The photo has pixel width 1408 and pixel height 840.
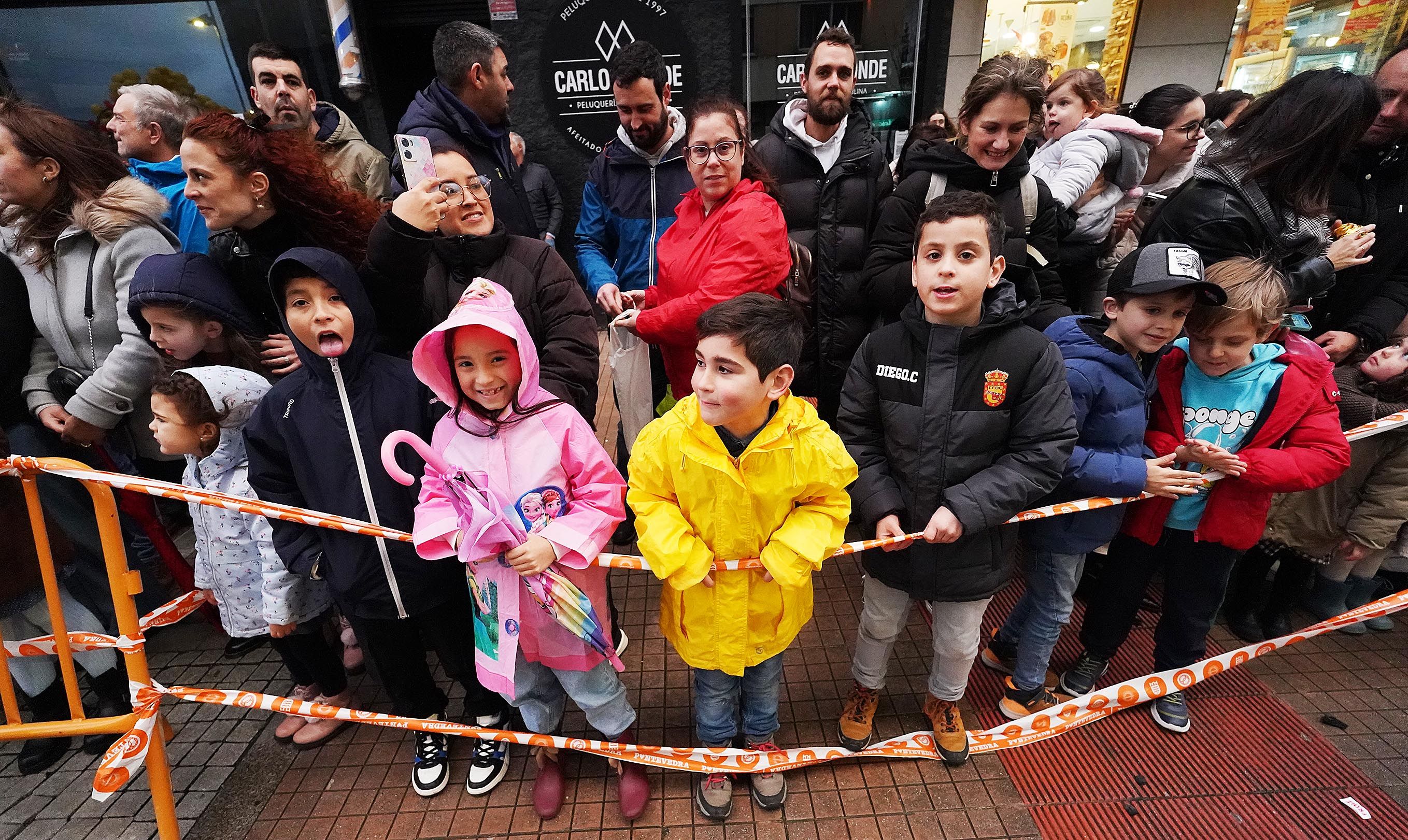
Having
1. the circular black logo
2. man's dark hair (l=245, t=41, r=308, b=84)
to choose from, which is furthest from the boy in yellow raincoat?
the circular black logo

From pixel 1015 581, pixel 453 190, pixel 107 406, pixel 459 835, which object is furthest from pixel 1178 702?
pixel 107 406

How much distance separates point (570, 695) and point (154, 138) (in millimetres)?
3961

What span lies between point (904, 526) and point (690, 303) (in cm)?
124

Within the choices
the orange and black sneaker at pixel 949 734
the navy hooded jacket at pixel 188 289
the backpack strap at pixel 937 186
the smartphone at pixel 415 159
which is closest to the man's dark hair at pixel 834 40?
the backpack strap at pixel 937 186

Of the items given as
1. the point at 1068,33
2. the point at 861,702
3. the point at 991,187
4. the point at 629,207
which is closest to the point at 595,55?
the point at 629,207

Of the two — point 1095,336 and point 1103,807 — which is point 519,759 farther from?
point 1095,336

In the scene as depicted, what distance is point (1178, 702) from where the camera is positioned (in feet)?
8.78

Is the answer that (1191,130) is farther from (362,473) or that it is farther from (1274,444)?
(362,473)

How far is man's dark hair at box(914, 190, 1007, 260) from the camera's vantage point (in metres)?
2.03

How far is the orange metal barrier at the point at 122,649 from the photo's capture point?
2068mm

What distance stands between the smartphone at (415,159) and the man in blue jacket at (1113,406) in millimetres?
2452

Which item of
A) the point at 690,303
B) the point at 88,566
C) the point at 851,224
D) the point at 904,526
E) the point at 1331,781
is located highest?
the point at 851,224

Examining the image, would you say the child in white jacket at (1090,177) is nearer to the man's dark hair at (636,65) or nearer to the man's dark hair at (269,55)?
the man's dark hair at (636,65)

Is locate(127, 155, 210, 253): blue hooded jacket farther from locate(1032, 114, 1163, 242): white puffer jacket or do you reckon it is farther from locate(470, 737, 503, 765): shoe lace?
locate(1032, 114, 1163, 242): white puffer jacket
